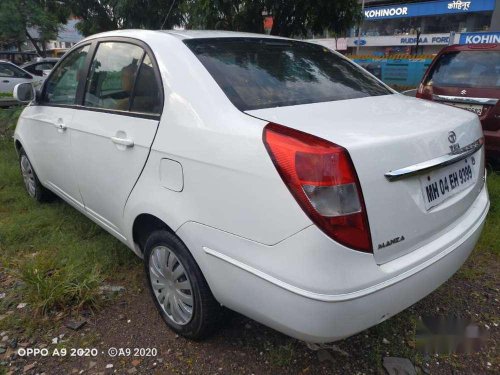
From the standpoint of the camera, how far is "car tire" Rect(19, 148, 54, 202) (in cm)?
407

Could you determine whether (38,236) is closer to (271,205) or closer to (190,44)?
(190,44)

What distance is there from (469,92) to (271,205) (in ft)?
13.2

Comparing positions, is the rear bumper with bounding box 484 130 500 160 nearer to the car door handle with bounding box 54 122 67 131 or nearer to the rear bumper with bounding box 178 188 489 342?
the rear bumper with bounding box 178 188 489 342

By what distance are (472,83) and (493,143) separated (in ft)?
2.52

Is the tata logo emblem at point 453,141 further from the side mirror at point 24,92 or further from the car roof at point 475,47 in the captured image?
the car roof at point 475,47

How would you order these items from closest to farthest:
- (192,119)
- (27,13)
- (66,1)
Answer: (192,119), (66,1), (27,13)

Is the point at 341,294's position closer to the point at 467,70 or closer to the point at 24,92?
the point at 24,92

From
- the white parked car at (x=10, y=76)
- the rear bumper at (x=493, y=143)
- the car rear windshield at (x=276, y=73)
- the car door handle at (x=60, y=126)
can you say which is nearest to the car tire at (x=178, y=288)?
the car rear windshield at (x=276, y=73)

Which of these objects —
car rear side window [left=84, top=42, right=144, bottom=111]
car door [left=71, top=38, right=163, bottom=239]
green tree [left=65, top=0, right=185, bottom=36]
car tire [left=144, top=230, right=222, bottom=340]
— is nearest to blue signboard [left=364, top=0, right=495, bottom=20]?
green tree [left=65, top=0, right=185, bottom=36]

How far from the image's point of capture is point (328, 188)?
61.1 inches

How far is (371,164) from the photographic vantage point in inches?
62.8

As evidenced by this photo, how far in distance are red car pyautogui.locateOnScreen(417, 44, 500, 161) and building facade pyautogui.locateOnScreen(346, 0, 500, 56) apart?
29.8 meters

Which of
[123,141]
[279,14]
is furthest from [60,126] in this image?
[279,14]

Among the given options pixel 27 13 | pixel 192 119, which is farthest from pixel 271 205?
pixel 27 13
